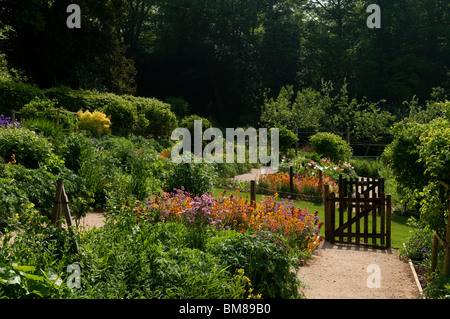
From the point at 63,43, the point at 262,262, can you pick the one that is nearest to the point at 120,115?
the point at 63,43

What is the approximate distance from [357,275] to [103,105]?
14.0m

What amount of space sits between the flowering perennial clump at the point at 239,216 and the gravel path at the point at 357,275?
42 centimetres

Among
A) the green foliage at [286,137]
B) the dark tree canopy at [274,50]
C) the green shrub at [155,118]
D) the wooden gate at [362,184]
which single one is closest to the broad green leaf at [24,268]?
the wooden gate at [362,184]

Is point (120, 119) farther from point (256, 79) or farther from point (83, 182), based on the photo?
point (256, 79)

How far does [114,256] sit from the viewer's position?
435 centimetres

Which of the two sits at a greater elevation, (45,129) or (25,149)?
(45,129)

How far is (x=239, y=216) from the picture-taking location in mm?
6949

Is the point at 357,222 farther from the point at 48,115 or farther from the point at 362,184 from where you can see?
the point at 48,115

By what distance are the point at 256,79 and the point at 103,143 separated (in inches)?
1004

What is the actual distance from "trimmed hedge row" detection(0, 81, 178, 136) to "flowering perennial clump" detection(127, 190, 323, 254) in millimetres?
7511

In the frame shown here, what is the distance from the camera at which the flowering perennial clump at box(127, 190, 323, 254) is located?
6363mm

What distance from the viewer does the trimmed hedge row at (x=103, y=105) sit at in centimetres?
1454
